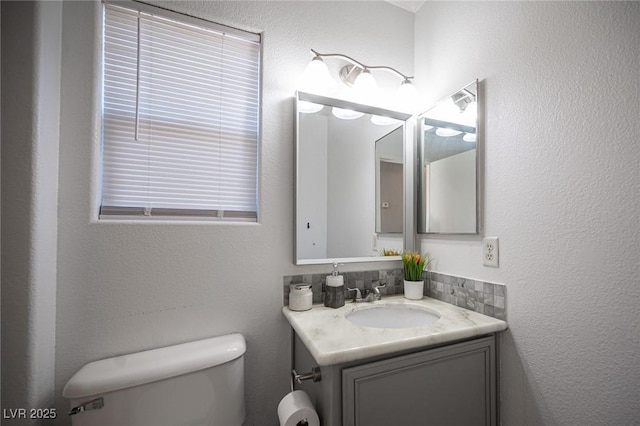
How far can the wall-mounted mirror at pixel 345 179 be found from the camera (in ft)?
3.62

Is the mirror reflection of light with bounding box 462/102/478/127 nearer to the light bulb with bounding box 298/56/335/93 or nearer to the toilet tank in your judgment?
the light bulb with bounding box 298/56/335/93

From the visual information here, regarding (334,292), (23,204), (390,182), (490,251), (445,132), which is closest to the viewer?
(23,204)

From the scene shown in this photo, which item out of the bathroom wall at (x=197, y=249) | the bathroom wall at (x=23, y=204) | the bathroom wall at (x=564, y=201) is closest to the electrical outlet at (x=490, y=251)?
the bathroom wall at (x=564, y=201)

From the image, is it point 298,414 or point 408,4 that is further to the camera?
point 408,4

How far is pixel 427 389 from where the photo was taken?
30.2 inches

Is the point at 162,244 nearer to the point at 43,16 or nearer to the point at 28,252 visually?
the point at 28,252

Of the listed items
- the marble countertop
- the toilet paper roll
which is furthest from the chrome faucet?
the toilet paper roll

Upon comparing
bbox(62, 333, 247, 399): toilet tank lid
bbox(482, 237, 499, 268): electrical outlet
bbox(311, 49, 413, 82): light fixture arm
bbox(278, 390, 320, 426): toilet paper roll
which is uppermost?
bbox(311, 49, 413, 82): light fixture arm

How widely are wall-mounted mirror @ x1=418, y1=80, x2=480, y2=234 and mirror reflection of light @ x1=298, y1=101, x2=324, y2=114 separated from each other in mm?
557

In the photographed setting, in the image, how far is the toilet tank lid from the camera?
71 centimetres

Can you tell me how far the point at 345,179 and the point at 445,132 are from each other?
51 cm

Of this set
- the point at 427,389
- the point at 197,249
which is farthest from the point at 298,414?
the point at 197,249

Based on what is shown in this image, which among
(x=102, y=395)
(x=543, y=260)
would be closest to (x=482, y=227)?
(x=543, y=260)

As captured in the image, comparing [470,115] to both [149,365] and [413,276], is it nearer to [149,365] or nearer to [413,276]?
[413,276]
